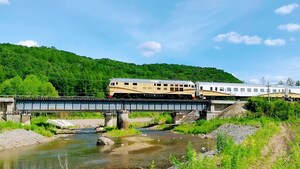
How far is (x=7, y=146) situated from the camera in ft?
114

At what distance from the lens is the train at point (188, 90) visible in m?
57.8

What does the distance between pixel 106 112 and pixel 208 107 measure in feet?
61.2

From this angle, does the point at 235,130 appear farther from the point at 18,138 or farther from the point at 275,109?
the point at 18,138

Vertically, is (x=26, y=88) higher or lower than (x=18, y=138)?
higher

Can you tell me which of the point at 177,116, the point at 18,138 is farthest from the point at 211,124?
the point at 18,138

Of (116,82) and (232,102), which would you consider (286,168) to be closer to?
(116,82)

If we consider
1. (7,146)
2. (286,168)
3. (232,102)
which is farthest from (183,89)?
(286,168)

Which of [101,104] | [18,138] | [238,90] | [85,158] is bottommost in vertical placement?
[85,158]

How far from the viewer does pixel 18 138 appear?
39.0 m

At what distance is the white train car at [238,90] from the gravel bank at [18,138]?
30.7 metres

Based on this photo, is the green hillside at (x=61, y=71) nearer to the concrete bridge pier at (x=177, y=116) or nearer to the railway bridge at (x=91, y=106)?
the concrete bridge pier at (x=177, y=116)

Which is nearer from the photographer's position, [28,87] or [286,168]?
[286,168]

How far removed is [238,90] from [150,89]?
18069 mm

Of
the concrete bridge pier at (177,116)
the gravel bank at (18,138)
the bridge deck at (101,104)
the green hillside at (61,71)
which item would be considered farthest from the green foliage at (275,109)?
the green hillside at (61,71)
